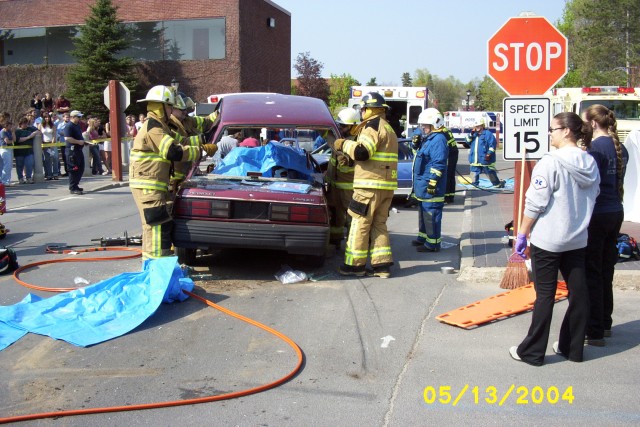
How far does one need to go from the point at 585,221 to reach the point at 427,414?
5.82 feet

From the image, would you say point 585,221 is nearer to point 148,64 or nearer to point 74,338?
point 74,338

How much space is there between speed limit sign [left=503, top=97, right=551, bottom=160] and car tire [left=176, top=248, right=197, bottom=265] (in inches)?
137

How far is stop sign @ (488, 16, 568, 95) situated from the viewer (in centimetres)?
724

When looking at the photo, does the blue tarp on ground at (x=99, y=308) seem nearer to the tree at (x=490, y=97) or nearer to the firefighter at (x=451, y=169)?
the firefighter at (x=451, y=169)

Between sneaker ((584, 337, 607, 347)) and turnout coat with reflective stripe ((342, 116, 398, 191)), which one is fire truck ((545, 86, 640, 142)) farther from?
sneaker ((584, 337, 607, 347))

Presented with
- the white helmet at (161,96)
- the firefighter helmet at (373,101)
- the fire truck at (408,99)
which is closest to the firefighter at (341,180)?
the firefighter helmet at (373,101)

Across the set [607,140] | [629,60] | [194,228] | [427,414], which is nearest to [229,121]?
[194,228]

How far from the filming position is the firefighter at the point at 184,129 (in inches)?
292

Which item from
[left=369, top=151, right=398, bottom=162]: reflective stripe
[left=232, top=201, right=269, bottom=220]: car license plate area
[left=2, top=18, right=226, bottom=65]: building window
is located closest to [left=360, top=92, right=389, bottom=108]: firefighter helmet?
[left=369, top=151, right=398, bottom=162]: reflective stripe

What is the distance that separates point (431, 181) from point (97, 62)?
2736 centimetres

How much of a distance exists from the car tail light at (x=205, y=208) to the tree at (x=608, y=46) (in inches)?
1585

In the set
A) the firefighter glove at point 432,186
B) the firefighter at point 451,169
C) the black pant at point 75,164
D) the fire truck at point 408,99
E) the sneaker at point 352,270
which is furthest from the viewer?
the fire truck at point 408,99

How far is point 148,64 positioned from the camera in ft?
114
